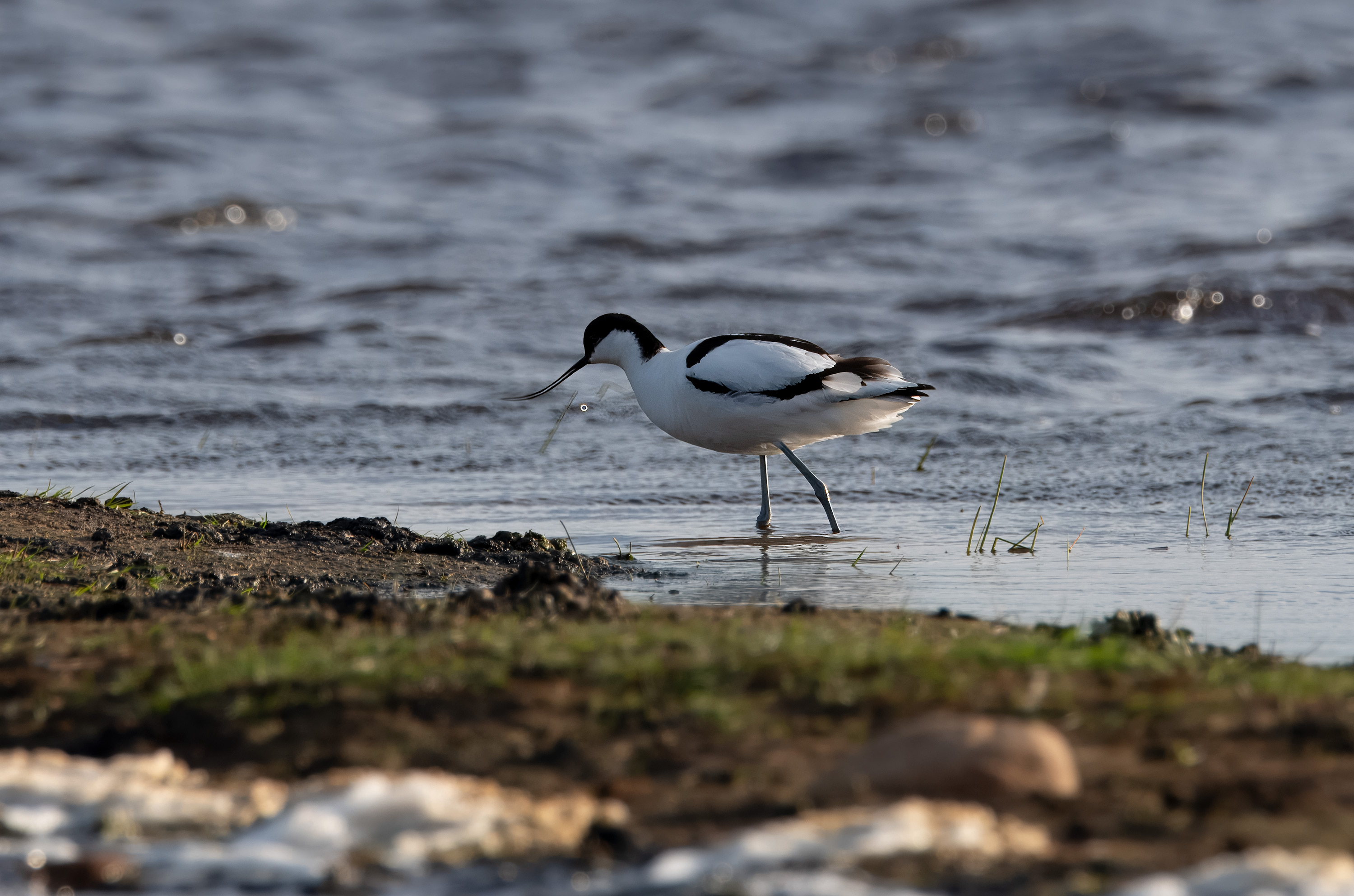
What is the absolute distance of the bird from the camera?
6.35 meters

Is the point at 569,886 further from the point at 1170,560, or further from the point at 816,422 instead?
the point at 816,422

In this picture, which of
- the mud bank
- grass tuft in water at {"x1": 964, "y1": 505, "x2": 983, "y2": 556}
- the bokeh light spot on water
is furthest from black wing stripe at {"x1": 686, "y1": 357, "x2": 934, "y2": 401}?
the bokeh light spot on water

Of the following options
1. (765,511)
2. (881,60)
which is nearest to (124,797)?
(765,511)

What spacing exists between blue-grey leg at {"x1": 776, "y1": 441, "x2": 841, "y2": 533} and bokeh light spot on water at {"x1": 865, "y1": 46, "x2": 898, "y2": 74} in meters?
19.6

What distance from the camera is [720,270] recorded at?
14.6m

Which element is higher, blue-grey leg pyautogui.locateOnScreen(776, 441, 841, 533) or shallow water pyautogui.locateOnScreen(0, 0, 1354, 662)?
shallow water pyautogui.locateOnScreen(0, 0, 1354, 662)

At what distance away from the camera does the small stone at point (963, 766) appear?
2.64 meters

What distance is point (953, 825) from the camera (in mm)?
2498

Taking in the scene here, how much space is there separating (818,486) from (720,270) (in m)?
8.34

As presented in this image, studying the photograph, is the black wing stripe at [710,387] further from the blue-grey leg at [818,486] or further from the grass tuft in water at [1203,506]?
the grass tuft in water at [1203,506]

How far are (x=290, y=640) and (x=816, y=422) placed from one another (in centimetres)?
342

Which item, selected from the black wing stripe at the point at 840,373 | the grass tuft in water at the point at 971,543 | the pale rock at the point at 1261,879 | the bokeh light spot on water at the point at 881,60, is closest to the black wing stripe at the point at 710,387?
the black wing stripe at the point at 840,373

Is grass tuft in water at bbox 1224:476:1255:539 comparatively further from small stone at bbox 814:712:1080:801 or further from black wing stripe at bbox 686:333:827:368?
small stone at bbox 814:712:1080:801

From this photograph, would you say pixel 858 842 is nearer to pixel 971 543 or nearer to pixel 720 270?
pixel 971 543
